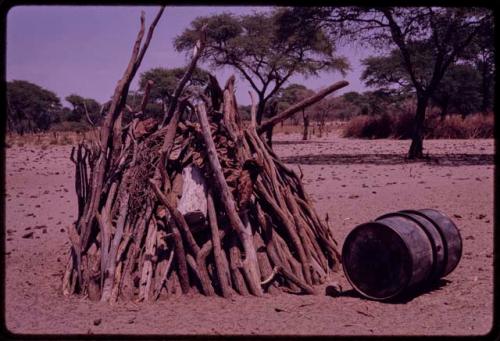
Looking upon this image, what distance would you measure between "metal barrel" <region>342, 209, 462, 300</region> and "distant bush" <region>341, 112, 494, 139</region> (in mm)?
26718

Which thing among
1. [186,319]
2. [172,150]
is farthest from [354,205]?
[186,319]

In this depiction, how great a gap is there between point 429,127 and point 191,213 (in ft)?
91.5

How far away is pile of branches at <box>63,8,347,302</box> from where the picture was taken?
5324mm

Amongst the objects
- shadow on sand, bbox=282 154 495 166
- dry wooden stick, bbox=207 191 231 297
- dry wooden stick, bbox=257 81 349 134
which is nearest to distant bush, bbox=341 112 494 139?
shadow on sand, bbox=282 154 495 166

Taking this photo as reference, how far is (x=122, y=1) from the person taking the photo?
4.06 m

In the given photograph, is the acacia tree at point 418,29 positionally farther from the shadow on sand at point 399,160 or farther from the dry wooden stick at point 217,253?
the dry wooden stick at point 217,253

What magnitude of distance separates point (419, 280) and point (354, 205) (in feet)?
15.5

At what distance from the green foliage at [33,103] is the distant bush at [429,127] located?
22.5 m

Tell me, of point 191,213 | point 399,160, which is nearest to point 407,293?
point 191,213

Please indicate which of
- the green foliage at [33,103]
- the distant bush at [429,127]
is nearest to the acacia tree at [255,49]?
the distant bush at [429,127]

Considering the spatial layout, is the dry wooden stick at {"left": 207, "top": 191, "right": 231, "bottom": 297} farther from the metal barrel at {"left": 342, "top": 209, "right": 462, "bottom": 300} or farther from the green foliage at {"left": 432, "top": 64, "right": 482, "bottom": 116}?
the green foliage at {"left": 432, "top": 64, "right": 482, "bottom": 116}

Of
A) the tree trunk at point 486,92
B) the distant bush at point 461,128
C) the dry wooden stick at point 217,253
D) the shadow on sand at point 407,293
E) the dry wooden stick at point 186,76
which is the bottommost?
the shadow on sand at point 407,293

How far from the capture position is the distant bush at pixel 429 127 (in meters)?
30.2

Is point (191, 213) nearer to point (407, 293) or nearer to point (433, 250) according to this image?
point (407, 293)
